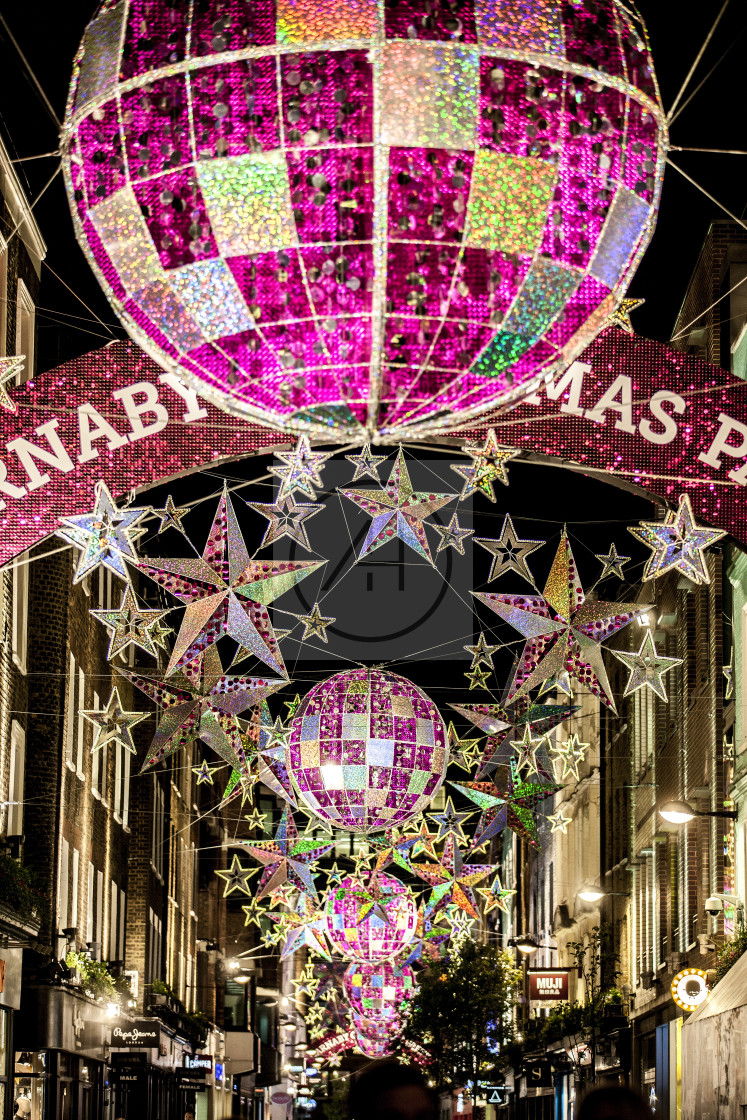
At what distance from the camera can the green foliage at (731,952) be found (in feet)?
69.8

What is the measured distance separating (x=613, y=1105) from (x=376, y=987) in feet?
121

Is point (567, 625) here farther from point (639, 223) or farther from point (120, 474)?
point (639, 223)

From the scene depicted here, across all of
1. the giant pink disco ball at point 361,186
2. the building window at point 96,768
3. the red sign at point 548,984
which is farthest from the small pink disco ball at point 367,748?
the red sign at point 548,984

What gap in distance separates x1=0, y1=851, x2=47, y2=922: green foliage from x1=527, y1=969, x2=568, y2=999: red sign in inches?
857

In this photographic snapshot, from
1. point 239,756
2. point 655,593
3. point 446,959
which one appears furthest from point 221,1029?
point 239,756

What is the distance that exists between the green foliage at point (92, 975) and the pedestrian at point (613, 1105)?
23.3 m

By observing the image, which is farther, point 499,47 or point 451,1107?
point 451,1107

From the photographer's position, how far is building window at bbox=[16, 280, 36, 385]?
23.8m

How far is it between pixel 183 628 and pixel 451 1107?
79.4 m

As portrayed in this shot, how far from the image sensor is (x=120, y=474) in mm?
11023

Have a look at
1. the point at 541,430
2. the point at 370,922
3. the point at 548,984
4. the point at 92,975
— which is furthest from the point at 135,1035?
the point at 541,430

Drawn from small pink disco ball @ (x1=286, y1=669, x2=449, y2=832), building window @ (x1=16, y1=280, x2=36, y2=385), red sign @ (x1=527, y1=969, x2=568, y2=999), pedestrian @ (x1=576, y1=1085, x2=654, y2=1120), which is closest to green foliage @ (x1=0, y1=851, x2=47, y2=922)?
small pink disco ball @ (x1=286, y1=669, x2=449, y2=832)

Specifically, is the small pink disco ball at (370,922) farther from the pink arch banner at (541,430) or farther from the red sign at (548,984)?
the red sign at (548,984)

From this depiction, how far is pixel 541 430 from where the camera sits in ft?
36.0
